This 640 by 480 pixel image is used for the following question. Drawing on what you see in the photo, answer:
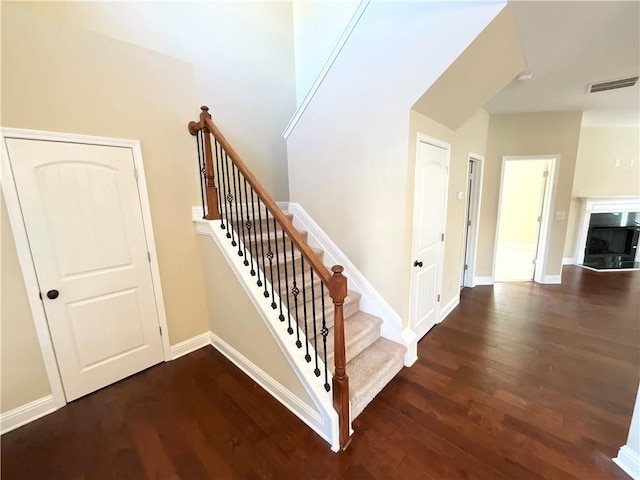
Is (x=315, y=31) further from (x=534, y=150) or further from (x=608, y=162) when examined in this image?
(x=608, y=162)

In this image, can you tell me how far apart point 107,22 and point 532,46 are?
338 centimetres

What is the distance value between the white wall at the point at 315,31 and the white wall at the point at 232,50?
0.11m

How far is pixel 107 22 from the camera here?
205cm

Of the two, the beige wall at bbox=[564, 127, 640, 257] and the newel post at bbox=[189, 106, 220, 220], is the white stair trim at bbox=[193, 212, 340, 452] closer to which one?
the newel post at bbox=[189, 106, 220, 220]

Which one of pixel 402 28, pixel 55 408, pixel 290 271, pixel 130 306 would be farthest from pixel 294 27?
pixel 55 408

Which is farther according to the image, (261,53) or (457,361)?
(261,53)

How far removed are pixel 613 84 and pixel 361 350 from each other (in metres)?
4.03

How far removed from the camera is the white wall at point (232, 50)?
6.96 feet

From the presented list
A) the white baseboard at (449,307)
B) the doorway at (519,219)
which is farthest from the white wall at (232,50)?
the doorway at (519,219)

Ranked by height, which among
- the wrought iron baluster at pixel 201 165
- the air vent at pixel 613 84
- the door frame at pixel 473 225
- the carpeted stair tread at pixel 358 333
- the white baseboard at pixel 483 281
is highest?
the air vent at pixel 613 84

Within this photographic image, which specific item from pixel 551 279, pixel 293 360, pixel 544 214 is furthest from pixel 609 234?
pixel 293 360

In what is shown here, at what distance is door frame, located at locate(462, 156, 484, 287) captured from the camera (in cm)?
390

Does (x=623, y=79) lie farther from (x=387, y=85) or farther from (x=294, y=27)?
(x=294, y=27)

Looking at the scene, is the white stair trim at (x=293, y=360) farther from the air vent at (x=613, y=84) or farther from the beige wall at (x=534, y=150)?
the air vent at (x=613, y=84)
